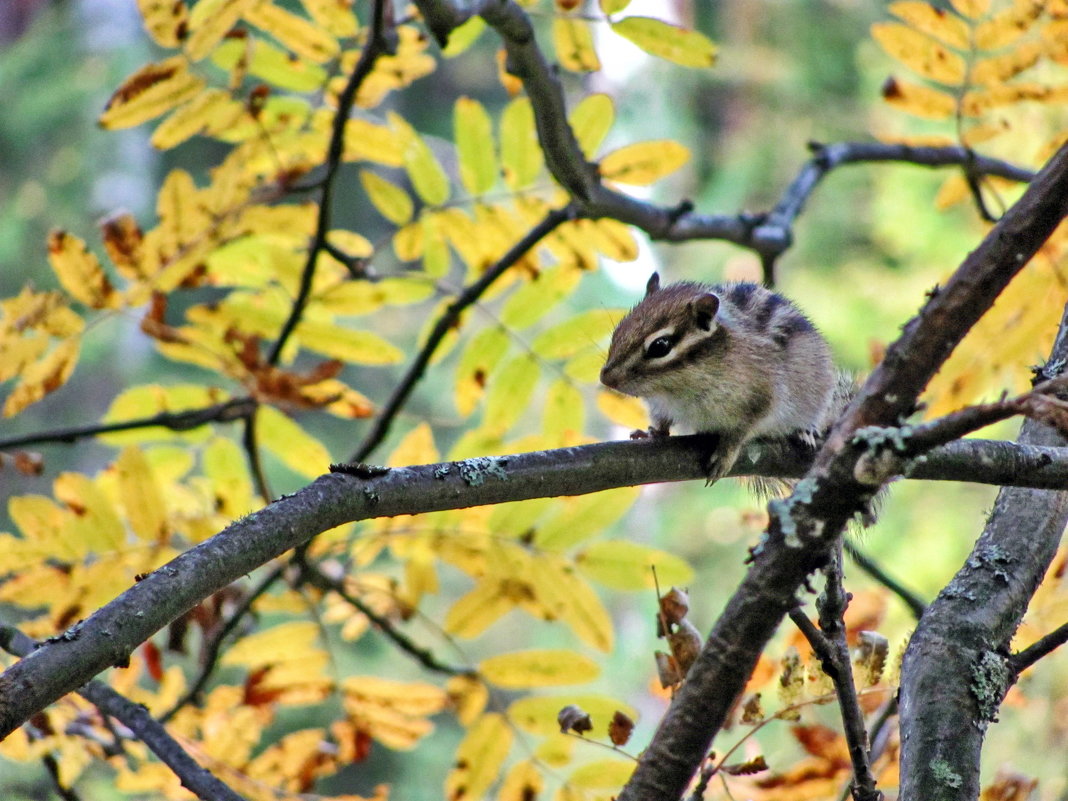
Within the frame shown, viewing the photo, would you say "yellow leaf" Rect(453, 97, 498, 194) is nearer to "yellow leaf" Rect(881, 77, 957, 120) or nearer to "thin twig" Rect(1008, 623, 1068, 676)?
"yellow leaf" Rect(881, 77, 957, 120)

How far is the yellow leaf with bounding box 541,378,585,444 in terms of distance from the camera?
2.83 metres

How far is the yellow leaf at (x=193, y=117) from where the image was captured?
8.20 ft

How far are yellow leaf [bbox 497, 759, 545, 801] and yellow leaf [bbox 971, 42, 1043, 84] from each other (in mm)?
2039

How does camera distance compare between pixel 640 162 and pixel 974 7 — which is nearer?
pixel 974 7

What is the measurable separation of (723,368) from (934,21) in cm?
100

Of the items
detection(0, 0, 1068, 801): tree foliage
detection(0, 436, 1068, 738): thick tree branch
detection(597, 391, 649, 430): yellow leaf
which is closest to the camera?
detection(0, 436, 1068, 738): thick tree branch

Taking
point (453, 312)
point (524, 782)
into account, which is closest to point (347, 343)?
point (453, 312)

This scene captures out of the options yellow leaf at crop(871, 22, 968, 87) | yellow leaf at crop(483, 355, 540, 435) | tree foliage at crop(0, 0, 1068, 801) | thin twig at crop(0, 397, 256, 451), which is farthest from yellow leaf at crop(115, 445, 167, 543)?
yellow leaf at crop(871, 22, 968, 87)

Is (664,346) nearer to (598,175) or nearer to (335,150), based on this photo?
(598,175)

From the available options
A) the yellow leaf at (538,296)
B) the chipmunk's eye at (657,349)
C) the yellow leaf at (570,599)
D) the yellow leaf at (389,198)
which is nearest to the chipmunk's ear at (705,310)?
the chipmunk's eye at (657,349)

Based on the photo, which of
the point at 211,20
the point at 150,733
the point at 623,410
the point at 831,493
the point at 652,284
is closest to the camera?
the point at 831,493

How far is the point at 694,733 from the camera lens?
4.61 feet

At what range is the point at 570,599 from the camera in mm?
Answer: 2584

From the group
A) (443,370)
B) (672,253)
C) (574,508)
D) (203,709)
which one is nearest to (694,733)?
(574,508)
